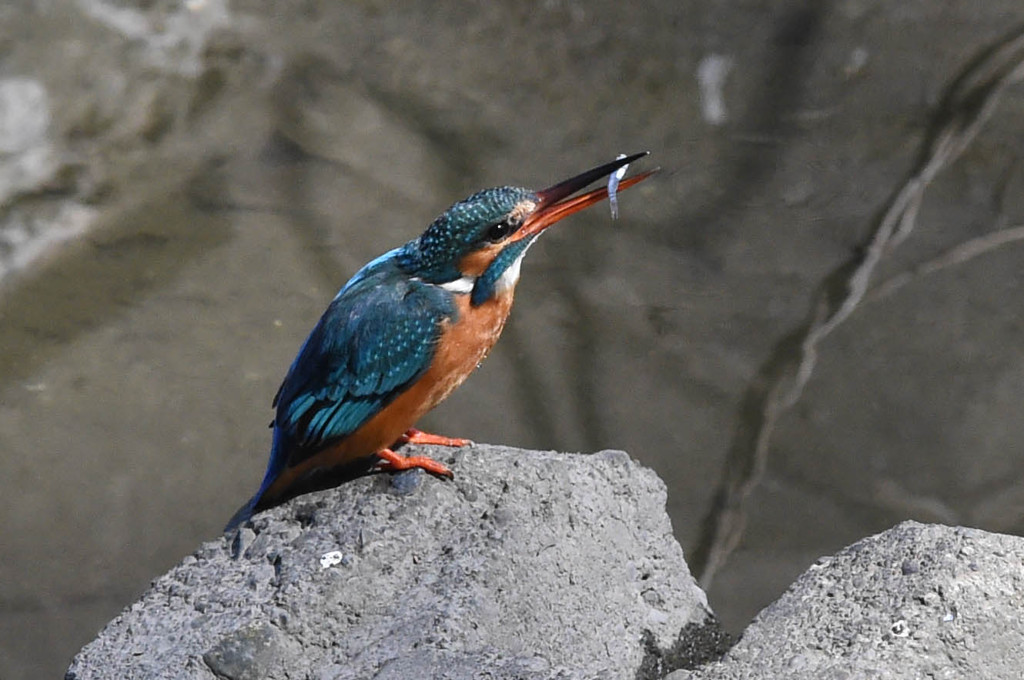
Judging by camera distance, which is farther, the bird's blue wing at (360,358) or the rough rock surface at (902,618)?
the bird's blue wing at (360,358)

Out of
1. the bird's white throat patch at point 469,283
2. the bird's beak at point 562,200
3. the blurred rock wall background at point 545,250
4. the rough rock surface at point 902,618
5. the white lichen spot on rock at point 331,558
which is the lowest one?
the white lichen spot on rock at point 331,558

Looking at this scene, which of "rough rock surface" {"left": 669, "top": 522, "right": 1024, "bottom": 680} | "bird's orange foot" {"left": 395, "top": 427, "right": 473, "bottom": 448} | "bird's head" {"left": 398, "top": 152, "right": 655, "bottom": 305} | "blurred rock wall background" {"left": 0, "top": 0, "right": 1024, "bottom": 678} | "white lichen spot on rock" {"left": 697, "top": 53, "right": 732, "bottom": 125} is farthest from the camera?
"white lichen spot on rock" {"left": 697, "top": 53, "right": 732, "bottom": 125}

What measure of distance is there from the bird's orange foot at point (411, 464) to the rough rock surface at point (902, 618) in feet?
1.83

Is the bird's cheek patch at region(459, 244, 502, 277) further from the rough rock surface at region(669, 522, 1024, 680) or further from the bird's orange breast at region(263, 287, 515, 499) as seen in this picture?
the rough rock surface at region(669, 522, 1024, 680)

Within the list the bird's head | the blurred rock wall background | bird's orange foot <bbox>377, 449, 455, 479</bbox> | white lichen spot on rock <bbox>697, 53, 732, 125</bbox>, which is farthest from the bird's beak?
white lichen spot on rock <bbox>697, 53, 732, 125</bbox>

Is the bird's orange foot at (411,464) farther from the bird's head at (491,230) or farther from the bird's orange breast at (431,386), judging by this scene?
the bird's head at (491,230)

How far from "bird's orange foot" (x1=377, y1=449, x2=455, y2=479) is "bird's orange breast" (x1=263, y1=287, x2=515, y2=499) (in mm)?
29

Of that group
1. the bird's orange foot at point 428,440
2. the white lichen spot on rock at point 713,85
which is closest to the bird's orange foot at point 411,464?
the bird's orange foot at point 428,440

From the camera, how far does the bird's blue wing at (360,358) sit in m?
2.38

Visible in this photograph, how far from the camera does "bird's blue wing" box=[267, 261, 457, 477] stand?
2.38 m

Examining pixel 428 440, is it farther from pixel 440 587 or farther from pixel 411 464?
pixel 440 587

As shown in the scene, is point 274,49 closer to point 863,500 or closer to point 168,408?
point 168,408

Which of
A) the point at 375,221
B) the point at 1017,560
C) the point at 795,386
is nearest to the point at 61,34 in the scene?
the point at 375,221

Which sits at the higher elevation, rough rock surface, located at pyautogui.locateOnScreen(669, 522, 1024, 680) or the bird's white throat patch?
the bird's white throat patch
